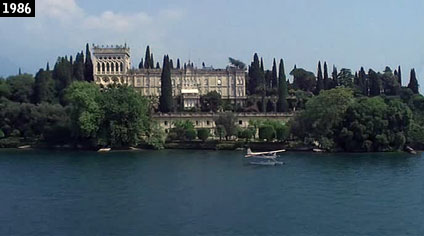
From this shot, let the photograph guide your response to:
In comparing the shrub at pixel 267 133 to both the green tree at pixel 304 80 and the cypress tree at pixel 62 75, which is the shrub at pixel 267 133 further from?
the green tree at pixel 304 80

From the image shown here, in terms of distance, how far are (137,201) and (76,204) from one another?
3.17 metres

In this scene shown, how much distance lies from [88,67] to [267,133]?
3529cm

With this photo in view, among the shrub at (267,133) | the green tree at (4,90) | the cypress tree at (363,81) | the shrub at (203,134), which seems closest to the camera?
the shrub at (267,133)

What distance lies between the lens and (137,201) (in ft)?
104

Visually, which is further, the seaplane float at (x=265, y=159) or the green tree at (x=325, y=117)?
the green tree at (x=325, y=117)

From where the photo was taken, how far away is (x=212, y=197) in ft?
108

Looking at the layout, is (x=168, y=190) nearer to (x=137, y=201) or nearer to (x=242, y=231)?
(x=137, y=201)

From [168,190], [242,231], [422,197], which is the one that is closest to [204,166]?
[168,190]

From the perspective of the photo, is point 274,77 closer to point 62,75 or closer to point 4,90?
point 62,75

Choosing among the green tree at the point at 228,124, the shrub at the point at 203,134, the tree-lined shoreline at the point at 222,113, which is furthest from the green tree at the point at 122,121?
the green tree at the point at 228,124

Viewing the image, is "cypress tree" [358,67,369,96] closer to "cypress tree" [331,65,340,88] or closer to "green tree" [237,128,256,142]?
"cypress tree" [331,65,340,88]

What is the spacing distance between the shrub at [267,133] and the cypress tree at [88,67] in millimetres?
33020

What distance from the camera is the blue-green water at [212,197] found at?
26.1m

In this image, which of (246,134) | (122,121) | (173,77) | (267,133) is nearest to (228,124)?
(246,134)
